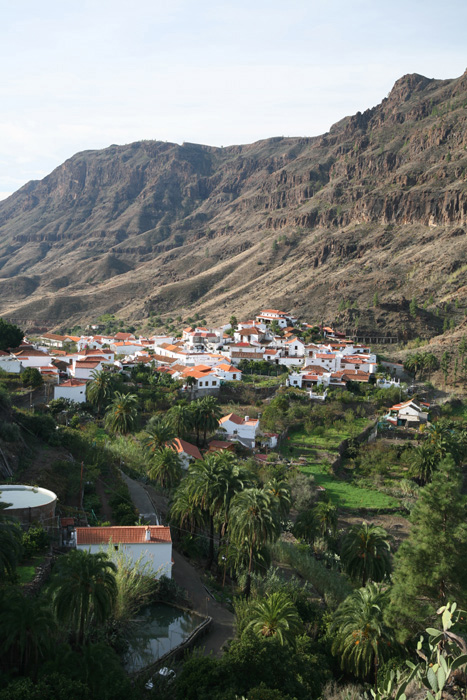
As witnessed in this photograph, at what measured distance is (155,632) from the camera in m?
20.3

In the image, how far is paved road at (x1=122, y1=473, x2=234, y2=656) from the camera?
20.1 meters

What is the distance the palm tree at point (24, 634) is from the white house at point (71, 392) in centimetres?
3628

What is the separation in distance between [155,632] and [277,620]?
5111 millimetres

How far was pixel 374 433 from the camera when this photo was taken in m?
54.7

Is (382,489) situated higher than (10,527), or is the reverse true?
(10,527)

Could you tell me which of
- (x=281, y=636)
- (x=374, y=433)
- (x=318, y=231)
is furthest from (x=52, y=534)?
(x=318, y=231)

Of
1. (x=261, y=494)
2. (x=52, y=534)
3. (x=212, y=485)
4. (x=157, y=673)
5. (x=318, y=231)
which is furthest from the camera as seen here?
(x=318, y=231)

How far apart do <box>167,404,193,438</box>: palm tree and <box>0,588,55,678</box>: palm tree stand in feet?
103

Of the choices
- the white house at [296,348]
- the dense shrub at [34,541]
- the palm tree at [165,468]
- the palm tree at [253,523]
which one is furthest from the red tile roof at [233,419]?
the dense shrub at [34,541]

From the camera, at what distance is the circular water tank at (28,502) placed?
2211 centimetres

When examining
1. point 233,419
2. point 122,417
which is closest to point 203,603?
point 122,417

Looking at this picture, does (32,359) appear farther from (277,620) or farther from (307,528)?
(277,620)

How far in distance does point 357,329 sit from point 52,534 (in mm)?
74035

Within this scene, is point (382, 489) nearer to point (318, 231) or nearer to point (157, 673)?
point (157, 673)
